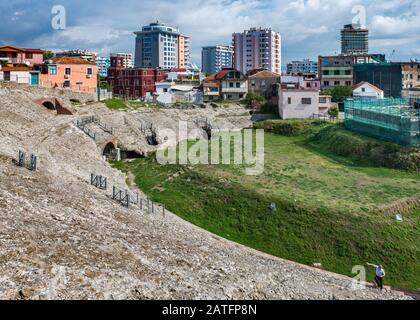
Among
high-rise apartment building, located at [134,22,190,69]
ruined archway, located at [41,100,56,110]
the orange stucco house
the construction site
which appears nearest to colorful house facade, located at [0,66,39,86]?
the orange stucco house

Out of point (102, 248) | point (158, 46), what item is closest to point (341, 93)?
point (102, 248)

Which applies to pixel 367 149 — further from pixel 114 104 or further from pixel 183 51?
pixel 183 51

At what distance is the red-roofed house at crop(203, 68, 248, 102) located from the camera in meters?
84.9

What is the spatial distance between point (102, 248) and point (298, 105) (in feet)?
181

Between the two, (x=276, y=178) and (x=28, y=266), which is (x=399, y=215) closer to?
(x=276, y=178)

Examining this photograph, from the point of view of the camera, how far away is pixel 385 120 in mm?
48406

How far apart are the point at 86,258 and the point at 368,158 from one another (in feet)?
109

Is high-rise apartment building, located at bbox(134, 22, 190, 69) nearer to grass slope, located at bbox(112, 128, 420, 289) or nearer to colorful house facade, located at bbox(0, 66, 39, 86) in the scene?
colorful house facade, located at bbox(0, 66, 39, 86)

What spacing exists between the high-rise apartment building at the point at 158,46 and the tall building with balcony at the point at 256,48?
2449 cm

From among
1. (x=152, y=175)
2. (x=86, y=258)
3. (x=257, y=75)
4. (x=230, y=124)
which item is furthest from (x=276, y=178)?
(x=257, y=75)

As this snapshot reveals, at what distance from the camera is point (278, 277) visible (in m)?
19.7

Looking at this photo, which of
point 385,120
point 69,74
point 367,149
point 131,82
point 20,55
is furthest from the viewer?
point 131,82

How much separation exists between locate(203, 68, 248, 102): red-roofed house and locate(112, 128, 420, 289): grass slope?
43.0 meters
